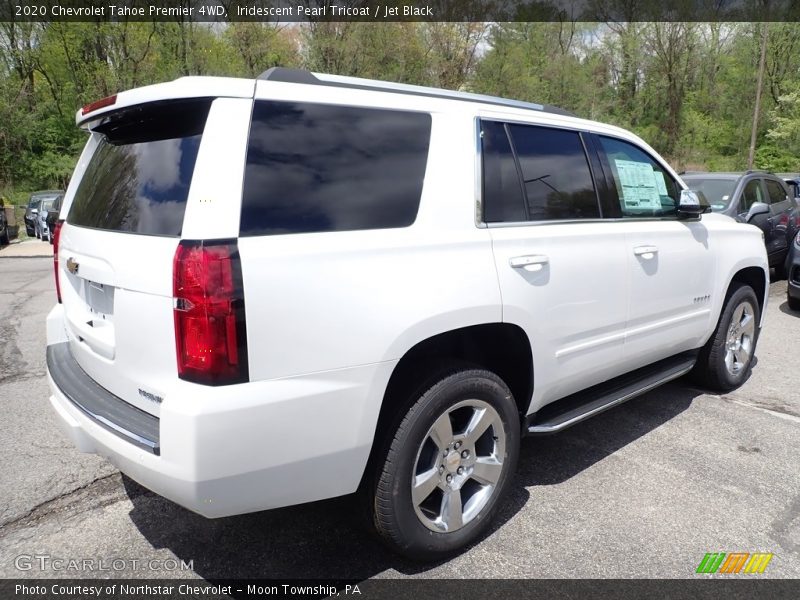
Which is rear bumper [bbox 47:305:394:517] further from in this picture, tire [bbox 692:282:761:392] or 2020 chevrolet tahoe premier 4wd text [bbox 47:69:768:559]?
tire [bbox 692:282:761:392]

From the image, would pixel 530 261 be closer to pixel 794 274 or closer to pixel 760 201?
pixel 794 274

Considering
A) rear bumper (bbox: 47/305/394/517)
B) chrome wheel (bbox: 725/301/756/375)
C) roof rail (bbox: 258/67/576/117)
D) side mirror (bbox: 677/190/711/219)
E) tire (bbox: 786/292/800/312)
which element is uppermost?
roof rail (bbox: 258/67/576/117)

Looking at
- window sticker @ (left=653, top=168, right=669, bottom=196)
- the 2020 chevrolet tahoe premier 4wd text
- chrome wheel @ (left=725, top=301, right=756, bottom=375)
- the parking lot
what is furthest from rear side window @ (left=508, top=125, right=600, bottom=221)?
chrome wheel @ (left=725, top=301, right=756, bottom=375)

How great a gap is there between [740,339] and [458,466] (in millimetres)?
3362

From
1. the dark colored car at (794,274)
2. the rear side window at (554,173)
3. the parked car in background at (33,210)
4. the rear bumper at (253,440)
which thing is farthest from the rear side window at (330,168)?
the parked car in background at (33,210)

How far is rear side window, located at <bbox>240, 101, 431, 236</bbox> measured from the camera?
2041mm

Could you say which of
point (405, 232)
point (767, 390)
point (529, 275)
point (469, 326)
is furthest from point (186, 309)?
point (767, 390)

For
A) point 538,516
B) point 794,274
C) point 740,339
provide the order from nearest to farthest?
1. point 538,516
2. point 740,339
3. point 794,274

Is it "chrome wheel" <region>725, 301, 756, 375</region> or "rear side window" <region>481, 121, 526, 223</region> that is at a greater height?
"rear side window" <region>481, 121, 526, 223</region>

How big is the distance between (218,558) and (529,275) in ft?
6.22

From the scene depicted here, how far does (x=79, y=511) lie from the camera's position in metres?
2.96

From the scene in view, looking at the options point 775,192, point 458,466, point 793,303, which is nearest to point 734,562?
point 458,466

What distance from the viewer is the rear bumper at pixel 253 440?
1909mm

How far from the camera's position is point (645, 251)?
3.47 metres
